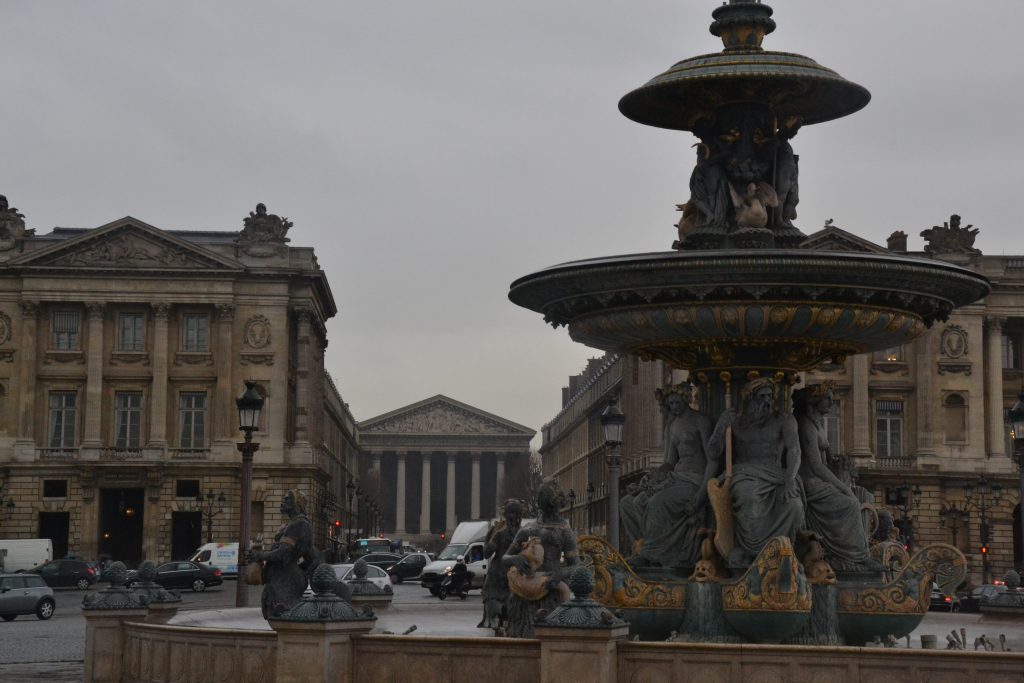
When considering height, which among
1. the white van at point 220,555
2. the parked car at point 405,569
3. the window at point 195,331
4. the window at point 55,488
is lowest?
the parked car at point 405,569

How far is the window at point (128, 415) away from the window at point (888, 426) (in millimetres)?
37997

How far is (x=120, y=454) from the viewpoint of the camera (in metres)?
81.9

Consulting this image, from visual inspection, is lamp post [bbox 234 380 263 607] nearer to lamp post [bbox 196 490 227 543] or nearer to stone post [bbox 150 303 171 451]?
lamp post [bbox 196 490 227 543]

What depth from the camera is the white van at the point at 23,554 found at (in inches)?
2566

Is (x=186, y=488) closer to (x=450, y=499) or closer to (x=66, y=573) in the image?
(x=66, y=573)

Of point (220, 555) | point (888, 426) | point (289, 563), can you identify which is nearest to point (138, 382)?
point (220, 555)

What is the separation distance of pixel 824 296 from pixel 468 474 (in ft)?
608

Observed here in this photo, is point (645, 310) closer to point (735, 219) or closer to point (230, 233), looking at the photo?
point (735, 219)

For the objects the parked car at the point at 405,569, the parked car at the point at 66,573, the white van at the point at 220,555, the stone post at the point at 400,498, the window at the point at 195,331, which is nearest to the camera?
the parked car at the point at 66,573

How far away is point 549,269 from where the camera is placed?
13.9 m

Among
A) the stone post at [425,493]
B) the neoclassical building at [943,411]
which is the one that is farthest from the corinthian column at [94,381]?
the stone post at [425,493]

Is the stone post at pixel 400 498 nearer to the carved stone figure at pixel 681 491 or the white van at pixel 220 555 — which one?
the white van at pixel 220 555

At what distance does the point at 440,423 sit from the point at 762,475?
185 meters

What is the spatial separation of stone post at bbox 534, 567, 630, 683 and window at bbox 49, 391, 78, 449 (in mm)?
75401
